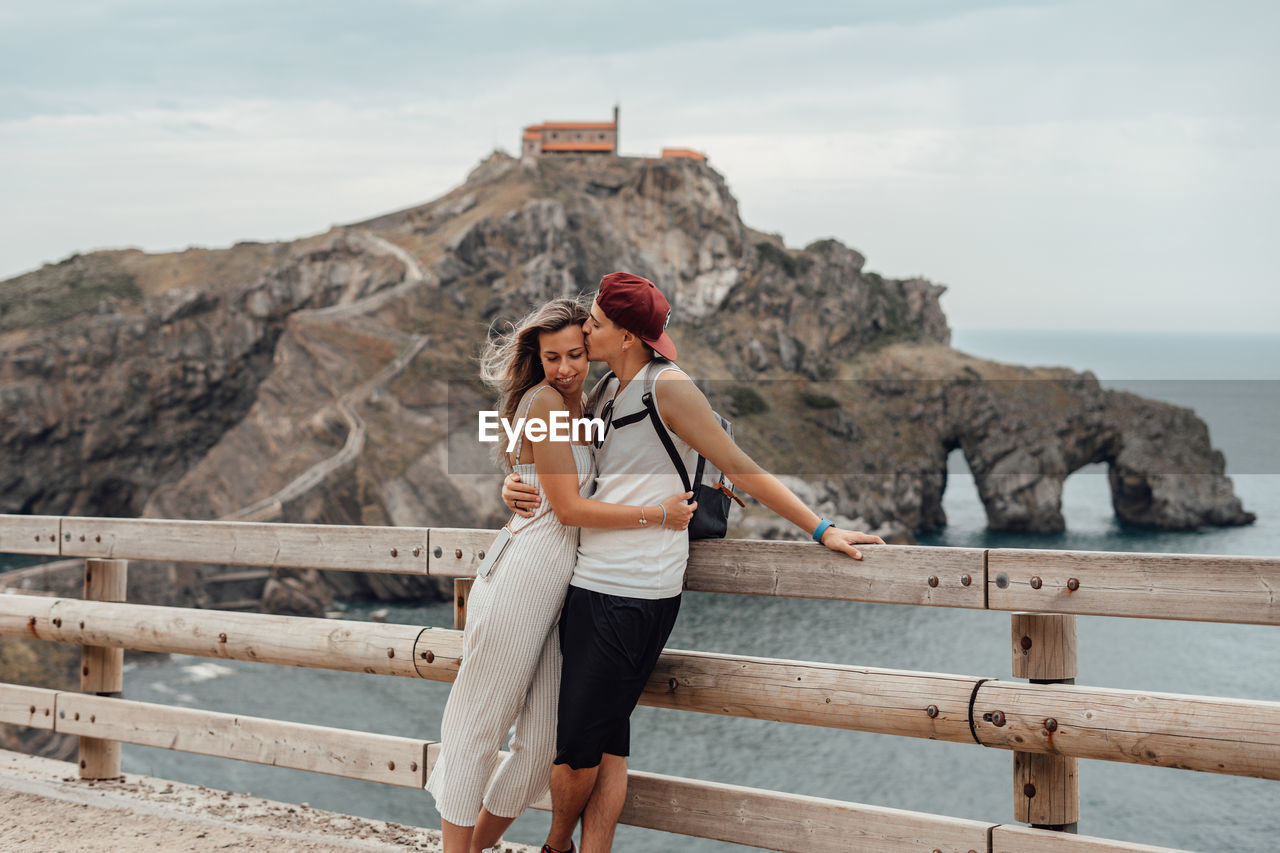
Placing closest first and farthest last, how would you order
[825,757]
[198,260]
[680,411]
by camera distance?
[680,411] < [825,757] < [198,260]

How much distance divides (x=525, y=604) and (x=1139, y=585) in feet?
5.55

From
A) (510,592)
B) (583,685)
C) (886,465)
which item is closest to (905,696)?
(583,685)

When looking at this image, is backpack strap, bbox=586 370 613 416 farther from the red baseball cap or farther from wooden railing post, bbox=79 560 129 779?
wooden railing post, bbox=79 560 129 779

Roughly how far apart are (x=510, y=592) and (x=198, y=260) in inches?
3563

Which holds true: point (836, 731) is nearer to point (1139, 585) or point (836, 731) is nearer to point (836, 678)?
point (836, 678)

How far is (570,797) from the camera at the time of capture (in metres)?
3.17

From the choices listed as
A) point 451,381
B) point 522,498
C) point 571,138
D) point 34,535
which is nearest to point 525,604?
point 522,498

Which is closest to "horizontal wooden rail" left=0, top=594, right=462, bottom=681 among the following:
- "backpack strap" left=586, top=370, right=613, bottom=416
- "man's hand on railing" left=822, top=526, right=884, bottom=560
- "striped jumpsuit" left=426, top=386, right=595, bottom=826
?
"striped jumpsuit" left=426, top=386, right=595, bottom=826

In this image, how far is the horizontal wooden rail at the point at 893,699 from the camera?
2756mm

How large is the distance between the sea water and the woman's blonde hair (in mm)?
21232

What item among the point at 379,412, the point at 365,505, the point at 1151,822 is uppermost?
the point at 379,412

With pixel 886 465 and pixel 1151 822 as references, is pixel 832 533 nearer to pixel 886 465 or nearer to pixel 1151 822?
pixel 1151 822

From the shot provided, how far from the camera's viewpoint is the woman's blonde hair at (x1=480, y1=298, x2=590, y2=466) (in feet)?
10.5

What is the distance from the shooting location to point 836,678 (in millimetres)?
3230
